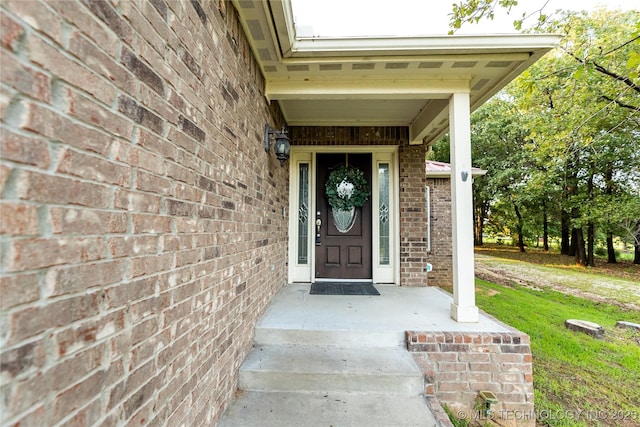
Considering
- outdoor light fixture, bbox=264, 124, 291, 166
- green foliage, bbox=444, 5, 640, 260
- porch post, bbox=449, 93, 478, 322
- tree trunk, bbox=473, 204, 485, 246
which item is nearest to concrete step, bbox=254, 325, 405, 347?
porch post, bbox=449, 93, 478, 322

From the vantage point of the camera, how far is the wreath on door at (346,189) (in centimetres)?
432

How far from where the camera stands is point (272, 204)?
10.6ft

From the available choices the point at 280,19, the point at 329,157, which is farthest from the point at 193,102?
the point at 329,157

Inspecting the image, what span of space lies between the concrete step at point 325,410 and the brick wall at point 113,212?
24 cm

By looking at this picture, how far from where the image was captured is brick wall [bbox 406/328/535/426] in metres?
2.29

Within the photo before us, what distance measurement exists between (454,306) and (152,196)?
2.75 meters

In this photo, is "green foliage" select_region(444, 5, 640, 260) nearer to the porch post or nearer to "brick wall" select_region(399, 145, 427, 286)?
the porch post

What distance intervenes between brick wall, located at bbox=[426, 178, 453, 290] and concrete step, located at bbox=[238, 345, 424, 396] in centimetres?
448

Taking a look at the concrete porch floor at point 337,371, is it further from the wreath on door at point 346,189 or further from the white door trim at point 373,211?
the wreath on door at point 346,189

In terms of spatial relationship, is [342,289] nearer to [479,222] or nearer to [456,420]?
[456,420]

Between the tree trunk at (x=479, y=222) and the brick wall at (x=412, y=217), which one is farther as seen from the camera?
the tree trunk at (x=479, y=222)

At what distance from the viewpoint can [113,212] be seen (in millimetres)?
869

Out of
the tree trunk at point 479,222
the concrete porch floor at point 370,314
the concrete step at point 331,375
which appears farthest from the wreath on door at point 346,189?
the tree trunk at point 479,222

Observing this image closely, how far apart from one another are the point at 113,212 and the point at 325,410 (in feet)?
5.72
